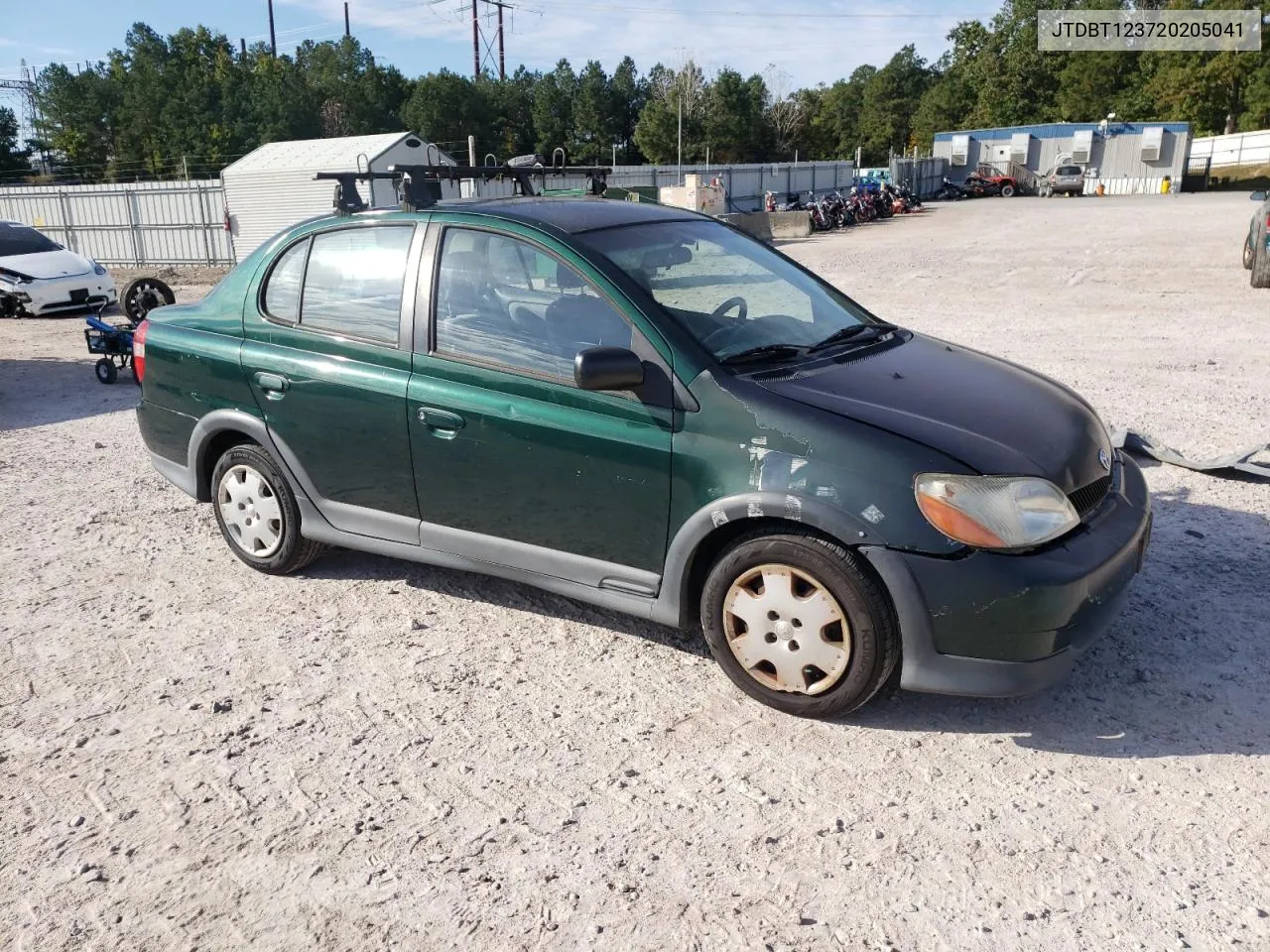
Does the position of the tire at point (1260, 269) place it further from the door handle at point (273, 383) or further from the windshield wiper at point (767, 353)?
the door handle at point (273, 383)

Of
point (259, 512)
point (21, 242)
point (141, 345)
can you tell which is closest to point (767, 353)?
point (259, 512)

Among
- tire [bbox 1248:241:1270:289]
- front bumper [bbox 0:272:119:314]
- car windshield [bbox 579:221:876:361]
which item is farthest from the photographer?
front bumper [bbox 0:272:119:314]

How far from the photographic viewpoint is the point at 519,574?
393cm

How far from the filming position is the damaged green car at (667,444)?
312cm

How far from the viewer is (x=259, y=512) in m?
4.68

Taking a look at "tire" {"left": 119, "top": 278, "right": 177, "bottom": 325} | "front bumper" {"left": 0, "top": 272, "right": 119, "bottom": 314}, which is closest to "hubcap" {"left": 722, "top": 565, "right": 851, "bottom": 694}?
"tire" {"left": 119, "top": 278, "right": 177, "bottom": 325}

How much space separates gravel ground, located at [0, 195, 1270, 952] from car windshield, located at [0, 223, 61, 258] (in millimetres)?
12413

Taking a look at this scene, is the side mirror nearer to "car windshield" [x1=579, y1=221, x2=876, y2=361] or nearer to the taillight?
"car windshield" [x1=579, y1=221, x2=876, y2=361]

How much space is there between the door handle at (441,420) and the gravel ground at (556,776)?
2.86 ft

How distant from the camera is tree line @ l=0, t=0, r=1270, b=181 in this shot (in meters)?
70.4

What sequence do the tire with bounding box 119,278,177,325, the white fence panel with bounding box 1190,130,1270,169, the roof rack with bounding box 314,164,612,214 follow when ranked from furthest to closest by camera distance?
1. the white fence panel with bounding box 1190,130,1270,169
2. the tire with bounding box 119,278,177,325
3. the roof rack with bounding box 314,164,612,214

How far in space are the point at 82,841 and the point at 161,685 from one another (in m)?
0.95

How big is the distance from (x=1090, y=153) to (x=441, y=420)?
62.8 meters

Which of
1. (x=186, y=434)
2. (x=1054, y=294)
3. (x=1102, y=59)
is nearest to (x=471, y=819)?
(x=186, y=434)
